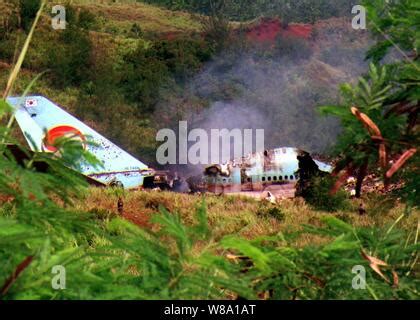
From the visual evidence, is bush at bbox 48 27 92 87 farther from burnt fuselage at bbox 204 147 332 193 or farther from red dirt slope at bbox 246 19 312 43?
burnt fuselage at bbox 204 147 332 193

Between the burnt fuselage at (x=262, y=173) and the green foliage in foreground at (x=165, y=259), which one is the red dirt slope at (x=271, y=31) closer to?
the burnt fuselage at (x=262, y=173)

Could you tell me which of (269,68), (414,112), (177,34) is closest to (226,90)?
(269,68)

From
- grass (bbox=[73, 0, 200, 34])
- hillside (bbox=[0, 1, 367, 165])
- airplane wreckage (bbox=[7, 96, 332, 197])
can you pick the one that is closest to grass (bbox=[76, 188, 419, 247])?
airplane wreckage (bbox=[7, 96, 332, 197])

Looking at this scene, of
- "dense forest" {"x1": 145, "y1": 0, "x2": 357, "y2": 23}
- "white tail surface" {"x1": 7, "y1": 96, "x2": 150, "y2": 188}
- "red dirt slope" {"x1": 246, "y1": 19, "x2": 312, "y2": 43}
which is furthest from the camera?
"dense forest" {"x1": 145, "y1": 0, "x2": 357, "y2": 23}

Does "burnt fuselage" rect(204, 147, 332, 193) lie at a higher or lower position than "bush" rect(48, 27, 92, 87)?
lower

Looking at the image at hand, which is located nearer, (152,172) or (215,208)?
(215,208)

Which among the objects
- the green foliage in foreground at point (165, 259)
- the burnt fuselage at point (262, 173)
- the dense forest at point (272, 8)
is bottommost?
the green foliage in foreground at point (165, 259)

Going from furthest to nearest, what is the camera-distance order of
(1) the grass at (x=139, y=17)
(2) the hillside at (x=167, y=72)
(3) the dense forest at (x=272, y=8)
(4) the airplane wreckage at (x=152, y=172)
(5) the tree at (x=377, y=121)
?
(3) the dense forest at (x=272, y=8) → (1) the grass at (x=139, y=17) → (2) the hillside at (x=167, y=72) → (4) the airplane wreckage at (x=152, y=172) → (5) the tree at (x=377, y=121)

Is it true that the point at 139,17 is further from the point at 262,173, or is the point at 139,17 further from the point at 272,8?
the point at 262,173

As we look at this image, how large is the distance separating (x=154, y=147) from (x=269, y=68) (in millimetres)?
13043

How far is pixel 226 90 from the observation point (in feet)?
146

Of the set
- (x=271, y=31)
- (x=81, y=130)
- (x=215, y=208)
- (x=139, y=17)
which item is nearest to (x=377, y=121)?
(x=215, y=208)

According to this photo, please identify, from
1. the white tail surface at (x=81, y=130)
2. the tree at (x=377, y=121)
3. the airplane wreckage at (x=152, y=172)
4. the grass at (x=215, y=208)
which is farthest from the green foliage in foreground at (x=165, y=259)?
the white tail surface at (x=81, y=130)

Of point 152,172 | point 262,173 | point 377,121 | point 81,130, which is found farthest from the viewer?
point 152,172
